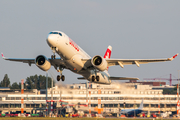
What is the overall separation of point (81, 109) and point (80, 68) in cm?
2600

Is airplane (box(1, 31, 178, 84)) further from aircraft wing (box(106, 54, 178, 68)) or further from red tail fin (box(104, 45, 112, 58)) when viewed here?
red tail fin (box(104, 45, 112, 58))

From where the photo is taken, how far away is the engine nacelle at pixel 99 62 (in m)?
39.4

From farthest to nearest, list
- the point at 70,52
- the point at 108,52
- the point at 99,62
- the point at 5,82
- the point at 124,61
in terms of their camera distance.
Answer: the point at 5,82, the point at 108,52, the point at 124,61, the point at 99,62, the point at 70,52

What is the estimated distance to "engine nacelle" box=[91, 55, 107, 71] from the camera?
39.4 m

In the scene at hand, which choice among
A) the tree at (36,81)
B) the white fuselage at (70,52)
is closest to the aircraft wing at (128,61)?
the white fuselage at (70,52)

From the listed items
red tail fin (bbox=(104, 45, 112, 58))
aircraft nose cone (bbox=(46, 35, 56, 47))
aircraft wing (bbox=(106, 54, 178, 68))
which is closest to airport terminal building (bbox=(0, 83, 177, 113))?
red tail fin (bbox=(104, 45, 112, 58))

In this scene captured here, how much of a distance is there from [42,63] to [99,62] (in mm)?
7604

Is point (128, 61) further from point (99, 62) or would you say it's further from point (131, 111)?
point (131, 111)

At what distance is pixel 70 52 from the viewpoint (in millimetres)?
37312

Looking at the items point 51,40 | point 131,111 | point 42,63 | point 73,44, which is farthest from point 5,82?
point 51,40

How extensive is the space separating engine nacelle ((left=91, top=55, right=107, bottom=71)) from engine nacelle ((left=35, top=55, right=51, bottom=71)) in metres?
6.05

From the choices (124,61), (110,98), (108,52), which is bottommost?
(110,98)

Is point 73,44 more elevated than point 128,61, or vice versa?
point 73,44

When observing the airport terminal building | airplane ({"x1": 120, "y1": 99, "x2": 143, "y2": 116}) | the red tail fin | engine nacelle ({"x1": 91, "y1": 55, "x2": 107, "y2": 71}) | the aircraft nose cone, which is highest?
the red tail fin
